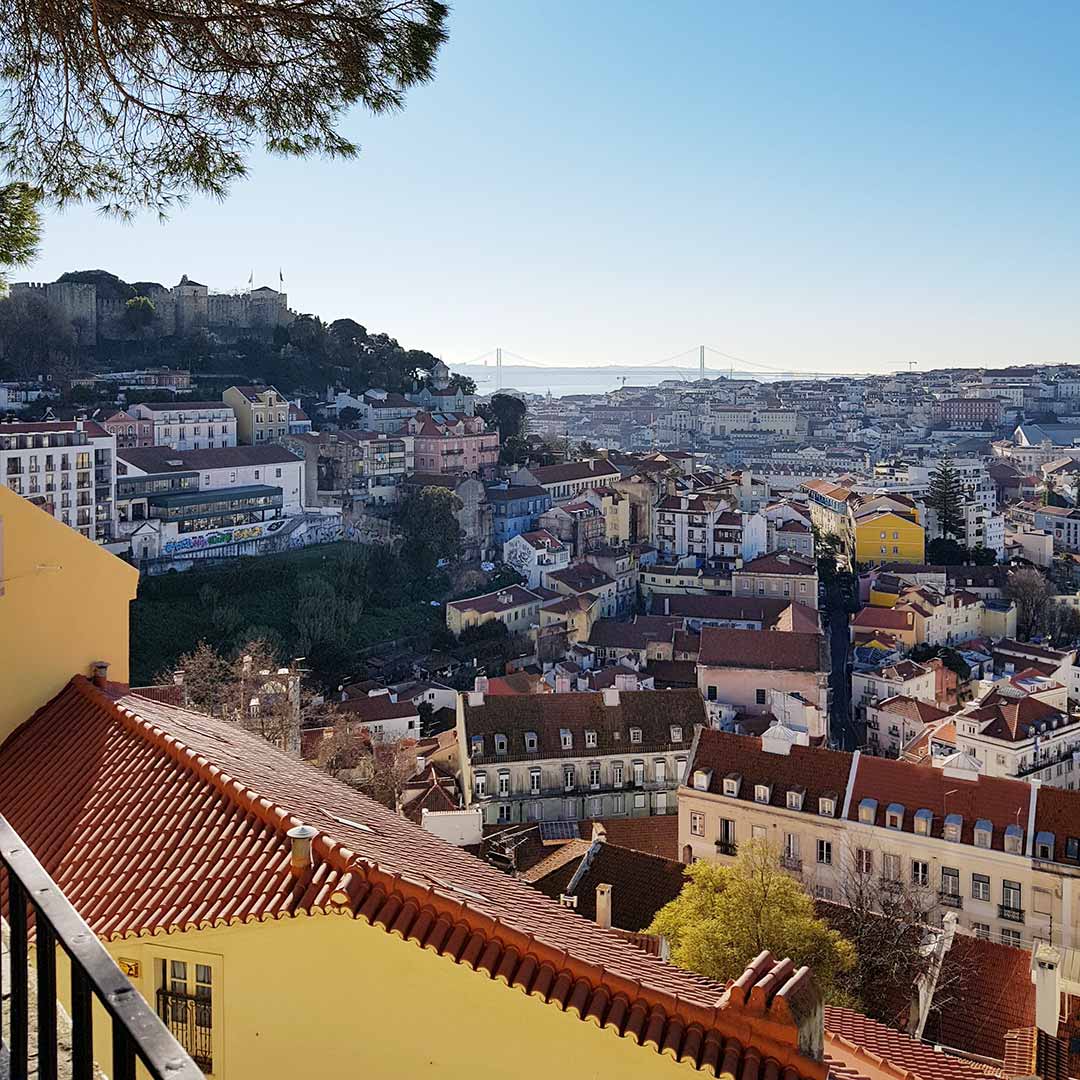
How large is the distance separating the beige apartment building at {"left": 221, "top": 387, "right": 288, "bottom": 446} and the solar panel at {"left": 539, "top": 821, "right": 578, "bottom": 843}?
1036 inches

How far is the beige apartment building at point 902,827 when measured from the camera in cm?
1753

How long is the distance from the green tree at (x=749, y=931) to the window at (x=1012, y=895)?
23.9ft

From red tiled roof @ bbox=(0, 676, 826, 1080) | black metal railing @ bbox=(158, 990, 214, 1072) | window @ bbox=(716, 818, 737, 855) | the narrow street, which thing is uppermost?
red tiled roof @ bbox=(0, 676, 826, 1080)

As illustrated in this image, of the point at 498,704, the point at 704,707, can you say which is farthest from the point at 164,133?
the point at 704,707

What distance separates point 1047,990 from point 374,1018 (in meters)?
9.09

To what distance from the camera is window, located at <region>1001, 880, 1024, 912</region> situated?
17.6m

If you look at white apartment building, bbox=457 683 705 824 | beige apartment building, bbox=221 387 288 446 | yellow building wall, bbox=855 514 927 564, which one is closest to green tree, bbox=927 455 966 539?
yellow building wall, bbox=855 514 927 564

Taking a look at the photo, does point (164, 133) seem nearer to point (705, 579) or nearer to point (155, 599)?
point (155, 599)

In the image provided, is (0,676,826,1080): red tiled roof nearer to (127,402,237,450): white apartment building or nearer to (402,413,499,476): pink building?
(127,402,237,450): white apartment building

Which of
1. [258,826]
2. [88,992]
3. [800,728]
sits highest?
[88,992]

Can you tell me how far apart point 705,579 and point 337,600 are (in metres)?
15.1

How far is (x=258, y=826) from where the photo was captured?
3879 millimetres

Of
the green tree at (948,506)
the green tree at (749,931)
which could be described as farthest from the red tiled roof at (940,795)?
the green tree at (948,506)

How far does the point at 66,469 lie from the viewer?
32.4m
